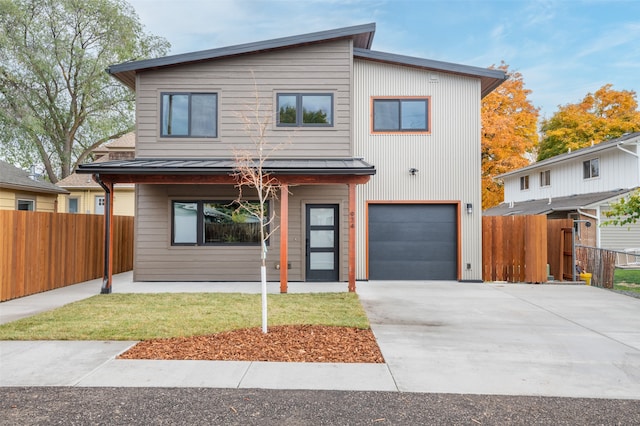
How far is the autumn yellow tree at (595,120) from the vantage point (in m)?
28.3

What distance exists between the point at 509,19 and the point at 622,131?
39.6ft

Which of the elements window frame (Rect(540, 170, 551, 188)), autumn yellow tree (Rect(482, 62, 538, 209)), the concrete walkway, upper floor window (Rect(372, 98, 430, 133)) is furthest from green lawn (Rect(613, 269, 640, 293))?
autumn yellow tree (Rect(482, 62, 538, 209))

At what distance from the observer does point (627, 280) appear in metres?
13.3

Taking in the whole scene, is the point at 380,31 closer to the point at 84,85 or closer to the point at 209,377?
the point at 84,85

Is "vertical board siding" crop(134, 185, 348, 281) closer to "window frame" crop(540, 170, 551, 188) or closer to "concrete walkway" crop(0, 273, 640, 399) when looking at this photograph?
"concrete walkway" crop(0, 273, 640, 399)

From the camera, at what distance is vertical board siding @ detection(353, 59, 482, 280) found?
1136cm

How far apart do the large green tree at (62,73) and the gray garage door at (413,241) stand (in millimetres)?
18988

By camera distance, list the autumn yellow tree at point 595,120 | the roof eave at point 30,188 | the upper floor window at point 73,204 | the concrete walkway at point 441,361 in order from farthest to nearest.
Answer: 1. the autumn yellow tree at point 595,120
2. the upper floor window at point 73,204
3. the roof eave at point 30,188
4. the concrete walkway at point 441,361

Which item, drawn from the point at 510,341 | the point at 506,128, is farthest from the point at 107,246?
the point at 506,128

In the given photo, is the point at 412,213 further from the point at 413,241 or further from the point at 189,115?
the point at 189,115

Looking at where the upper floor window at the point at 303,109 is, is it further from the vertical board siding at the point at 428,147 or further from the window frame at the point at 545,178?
the window frame at the point at 545,178

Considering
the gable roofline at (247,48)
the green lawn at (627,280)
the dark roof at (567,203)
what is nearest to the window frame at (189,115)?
the gable roofline at (247,48)

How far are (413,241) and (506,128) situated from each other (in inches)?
526

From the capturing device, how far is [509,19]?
23.5 metres
